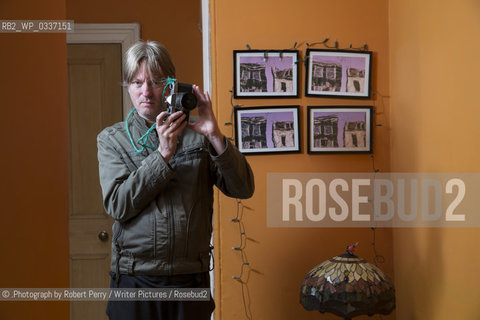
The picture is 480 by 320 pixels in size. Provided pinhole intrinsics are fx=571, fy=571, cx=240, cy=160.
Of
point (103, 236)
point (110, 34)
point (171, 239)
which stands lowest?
point (103, 236)

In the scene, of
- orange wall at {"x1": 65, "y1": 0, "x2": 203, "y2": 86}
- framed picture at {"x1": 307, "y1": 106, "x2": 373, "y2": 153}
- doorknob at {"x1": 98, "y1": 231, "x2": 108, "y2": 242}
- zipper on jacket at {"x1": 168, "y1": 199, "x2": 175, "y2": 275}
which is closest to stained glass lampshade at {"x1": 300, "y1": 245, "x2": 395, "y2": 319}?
framed picture at {"x1": 307, "y1": 106, "x2": 373, "y2": 153}

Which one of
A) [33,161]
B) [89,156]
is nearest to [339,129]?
[33,161]

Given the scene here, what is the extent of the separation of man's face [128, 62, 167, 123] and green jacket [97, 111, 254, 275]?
0.15 ft

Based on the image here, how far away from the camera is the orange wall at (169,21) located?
3.56m

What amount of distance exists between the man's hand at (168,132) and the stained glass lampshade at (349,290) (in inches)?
33.3

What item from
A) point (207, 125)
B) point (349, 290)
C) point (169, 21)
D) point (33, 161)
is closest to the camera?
point (207, 125)

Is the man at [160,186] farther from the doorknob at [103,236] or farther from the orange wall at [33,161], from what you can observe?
the doorknob at [103,236]

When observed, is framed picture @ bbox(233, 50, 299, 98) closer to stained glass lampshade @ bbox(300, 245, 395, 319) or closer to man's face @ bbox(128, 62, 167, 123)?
stained glass lampshade @ bbox(300, 245, 395, 319)

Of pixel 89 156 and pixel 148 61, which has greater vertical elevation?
pixel 148 61

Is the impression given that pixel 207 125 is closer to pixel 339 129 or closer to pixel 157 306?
pixel 157 306

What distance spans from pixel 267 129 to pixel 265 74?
0.24 m

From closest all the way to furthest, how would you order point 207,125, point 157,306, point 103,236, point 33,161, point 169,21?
point 157,306, point 207,125, point 33,161, point 103,236, point 169,21

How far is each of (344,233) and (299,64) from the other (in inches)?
30.4

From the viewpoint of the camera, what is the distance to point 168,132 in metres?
1.53
